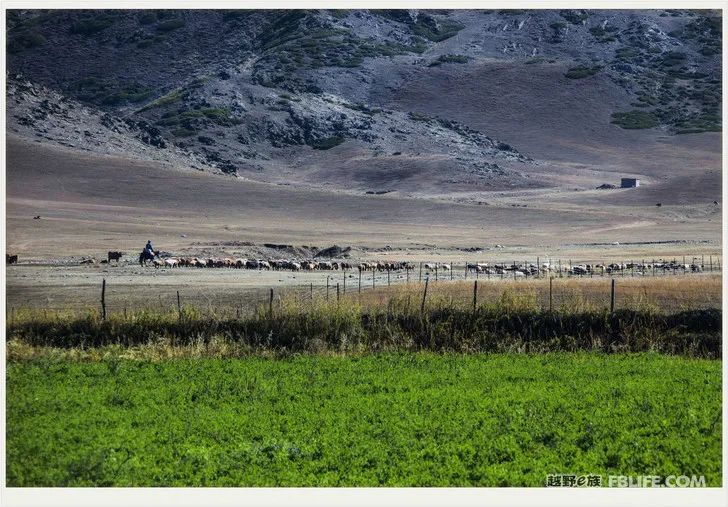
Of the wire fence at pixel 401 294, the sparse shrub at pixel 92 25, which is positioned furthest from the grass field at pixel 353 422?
the sparse shrub at pixel 92 25

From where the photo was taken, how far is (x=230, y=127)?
152m

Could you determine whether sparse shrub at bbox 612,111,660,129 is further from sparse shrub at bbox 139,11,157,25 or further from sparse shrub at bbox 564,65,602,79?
sparse shrub at bbox 139,11,157,25

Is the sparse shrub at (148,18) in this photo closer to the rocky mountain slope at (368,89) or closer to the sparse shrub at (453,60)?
the rocky mountain slope at (368,89)

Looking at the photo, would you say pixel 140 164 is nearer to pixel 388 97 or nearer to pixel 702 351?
pixel 388 97

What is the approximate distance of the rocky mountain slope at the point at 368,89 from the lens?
445 feet

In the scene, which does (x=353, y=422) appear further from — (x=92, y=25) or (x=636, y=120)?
(x=636, y=120)

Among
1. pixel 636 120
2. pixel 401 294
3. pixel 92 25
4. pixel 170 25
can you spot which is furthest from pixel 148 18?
pixel 401 294

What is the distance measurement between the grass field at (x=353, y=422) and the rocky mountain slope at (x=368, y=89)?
361 feet

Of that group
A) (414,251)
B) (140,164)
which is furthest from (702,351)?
(140,164)

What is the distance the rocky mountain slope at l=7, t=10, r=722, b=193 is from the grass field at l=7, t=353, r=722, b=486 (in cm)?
11002

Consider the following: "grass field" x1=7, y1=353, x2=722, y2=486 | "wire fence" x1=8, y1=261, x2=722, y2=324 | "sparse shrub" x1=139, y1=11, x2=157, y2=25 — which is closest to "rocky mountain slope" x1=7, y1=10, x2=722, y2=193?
"sparse shrub" x1=139, y1=11, x2=157, y2=25

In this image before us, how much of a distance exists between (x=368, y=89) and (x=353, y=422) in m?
165

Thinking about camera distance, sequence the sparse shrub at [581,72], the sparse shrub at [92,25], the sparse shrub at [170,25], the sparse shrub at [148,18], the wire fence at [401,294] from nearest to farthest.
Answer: the wire fence at [401,294], the sparse shrub at [92,25], the sparse shrub at [148,18], the sparse shrub at [581,72], the sparse shrub at [170,25]

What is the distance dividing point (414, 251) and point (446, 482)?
5818 centimetres
